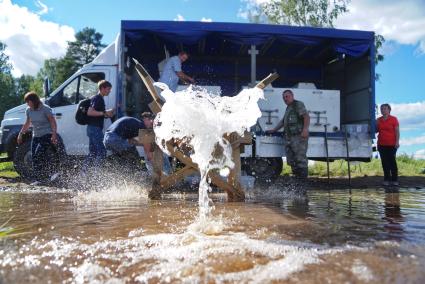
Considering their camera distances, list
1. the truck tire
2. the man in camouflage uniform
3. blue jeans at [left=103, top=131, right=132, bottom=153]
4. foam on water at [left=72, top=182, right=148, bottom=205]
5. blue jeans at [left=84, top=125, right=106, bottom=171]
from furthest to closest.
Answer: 1. the truck tire
2. the man in camouflage uniform
3. blue jeans at [left=84, top=125, right=106, bottom=171]
4. blue jeans at [left=103, top=131, right=132, bottom=153]
5. foam on water at [left=72, top=182, right=148, bottom=205]

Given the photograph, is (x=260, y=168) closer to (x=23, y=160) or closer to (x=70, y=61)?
(x=23, y=160)

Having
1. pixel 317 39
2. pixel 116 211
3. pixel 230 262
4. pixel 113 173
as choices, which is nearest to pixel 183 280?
pixel 230 262

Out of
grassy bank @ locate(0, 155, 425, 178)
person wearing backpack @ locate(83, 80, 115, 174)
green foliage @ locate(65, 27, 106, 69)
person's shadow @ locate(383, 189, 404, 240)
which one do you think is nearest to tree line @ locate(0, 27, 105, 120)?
green foliage @ locate(65, 27, 106, 69)

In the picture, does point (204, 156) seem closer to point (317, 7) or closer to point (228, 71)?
point (228, 71)

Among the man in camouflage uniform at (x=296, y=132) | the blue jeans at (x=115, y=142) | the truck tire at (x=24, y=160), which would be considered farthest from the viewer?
the truck tire at (x=24, y=160)

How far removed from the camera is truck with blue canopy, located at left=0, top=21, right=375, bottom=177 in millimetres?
8188

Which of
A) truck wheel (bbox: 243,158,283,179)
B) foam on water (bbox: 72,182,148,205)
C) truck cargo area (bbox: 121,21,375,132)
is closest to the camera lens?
foam on water (bbox: 72,182,148,205)

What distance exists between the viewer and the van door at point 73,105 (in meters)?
8.83

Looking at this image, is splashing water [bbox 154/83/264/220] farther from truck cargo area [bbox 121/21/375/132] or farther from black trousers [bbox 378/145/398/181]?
black trousers [bbox 378/145/398/181]

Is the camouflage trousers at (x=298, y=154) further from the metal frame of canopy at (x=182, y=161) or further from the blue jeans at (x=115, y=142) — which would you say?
the blue jeans at (x=115, y=142)

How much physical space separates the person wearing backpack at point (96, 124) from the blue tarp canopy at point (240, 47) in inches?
50.1

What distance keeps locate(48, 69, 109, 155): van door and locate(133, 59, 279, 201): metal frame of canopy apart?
3.79m

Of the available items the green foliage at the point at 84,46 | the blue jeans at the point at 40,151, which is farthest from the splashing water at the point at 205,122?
the green foliage at the point at 84,46

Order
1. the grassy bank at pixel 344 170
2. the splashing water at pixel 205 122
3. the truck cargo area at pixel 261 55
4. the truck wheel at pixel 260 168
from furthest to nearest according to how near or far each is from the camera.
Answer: the grassy bank at pixel 344 170 → the truck cargo area at pixel 261 55 → the truck wheel at pixel 260 168 → the splashing water at pixel 205 122
